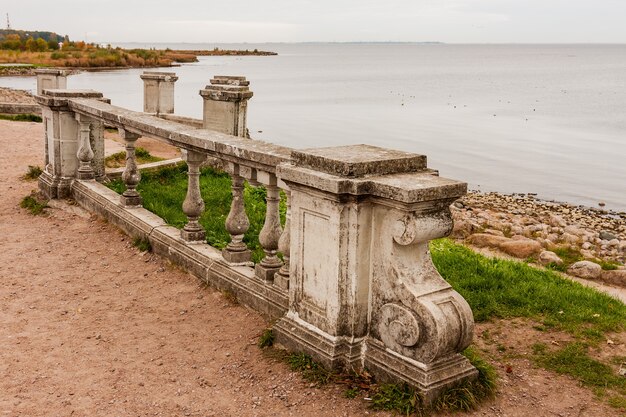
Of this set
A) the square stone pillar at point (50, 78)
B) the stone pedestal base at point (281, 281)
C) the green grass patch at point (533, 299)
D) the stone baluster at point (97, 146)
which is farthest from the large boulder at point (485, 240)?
the square stone pillar at point (50, 78)

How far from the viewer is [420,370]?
3.87 meters

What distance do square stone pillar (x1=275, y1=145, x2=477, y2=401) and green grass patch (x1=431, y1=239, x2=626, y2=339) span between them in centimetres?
157

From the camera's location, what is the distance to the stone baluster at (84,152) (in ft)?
28.9

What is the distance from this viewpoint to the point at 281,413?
13.0 ft

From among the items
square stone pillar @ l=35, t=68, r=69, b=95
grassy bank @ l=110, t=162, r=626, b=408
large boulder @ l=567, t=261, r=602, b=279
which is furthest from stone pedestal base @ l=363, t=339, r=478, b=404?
square stone pillar @ l=35, t=68, r=69, b=95

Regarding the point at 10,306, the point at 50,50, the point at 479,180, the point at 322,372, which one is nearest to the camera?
the point at 322,372

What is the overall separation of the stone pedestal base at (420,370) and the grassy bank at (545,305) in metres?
0.20

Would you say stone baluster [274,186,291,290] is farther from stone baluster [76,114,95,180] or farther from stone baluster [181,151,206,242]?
stone baluster [76,114,95,180]

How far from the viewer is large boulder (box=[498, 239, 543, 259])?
1139 cm

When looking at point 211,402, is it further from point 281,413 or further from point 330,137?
point 330,137

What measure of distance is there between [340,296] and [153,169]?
25.1 feet

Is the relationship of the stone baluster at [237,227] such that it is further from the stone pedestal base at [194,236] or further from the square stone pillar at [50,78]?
the square stone pillar at [50,78]

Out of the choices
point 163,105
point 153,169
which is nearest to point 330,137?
point 163,105

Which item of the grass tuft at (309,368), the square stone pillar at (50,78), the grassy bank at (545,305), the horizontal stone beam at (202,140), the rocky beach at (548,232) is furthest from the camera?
the square stone pillar at (50,78)
